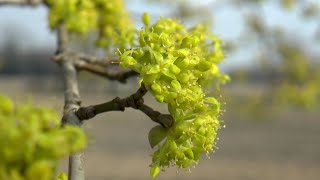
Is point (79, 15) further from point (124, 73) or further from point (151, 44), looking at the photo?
point (151, 44)

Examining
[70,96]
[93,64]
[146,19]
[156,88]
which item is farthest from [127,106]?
[93,64]

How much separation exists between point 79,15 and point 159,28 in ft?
2.54

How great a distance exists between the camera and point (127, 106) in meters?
1.41

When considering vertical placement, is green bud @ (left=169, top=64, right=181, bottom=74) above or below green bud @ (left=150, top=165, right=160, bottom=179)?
above

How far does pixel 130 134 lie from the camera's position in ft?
51.8

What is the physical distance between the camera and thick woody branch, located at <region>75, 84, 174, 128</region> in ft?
4.59

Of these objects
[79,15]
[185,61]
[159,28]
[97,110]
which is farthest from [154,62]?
[79,15]

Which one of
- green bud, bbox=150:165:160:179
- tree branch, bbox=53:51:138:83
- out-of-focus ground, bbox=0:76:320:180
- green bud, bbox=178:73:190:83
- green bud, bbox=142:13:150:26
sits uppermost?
out-of-focus ground, bbox=0:76:320:180

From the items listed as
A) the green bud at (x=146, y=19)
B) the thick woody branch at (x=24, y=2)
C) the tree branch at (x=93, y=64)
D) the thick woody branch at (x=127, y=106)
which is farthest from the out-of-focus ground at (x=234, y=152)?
the thick woody branch at (x=127, y=106)

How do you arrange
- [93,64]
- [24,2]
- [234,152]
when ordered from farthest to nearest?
[234,152], [24,2], [93,64]

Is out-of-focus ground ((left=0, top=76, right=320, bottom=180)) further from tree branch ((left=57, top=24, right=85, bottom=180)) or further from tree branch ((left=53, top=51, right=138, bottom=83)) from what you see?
tree branch ((left=53, top=51, right=138, bottom=83))

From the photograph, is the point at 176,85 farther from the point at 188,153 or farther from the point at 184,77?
the point at 188,153

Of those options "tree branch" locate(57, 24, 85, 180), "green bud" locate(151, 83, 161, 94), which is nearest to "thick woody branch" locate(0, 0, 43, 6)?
"tree branch" locate(57, 24, 85, 180)

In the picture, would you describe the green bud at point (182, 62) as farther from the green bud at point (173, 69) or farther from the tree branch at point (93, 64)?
the tree branch at point (93, 64)
